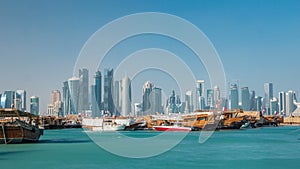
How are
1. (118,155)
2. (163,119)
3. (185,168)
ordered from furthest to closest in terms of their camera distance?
(163,119) < (118,155) < (185,168)

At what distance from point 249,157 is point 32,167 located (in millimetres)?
18566

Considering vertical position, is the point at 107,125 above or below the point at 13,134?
below

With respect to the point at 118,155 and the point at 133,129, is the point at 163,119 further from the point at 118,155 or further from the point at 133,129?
the point at 118,155

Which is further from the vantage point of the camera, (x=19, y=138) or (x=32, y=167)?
(x=19, y=138)

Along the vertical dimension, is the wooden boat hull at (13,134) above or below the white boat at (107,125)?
above

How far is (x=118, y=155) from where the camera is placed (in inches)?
1620

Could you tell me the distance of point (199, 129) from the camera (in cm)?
9756

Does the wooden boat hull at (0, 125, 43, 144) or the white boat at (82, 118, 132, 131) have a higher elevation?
the wooden boat hull at (0, 125, 43, 144)

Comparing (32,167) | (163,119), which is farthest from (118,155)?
(163,119)

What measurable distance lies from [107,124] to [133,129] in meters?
9.08

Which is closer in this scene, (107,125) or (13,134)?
(13,134)

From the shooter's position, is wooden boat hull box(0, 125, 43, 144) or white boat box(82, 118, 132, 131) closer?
wooden boat hull box(0, 125, 43, 144)

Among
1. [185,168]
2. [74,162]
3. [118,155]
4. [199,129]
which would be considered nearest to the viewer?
[185,168]

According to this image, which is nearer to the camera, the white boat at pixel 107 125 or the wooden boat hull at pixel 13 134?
the wooden boat hull at pixel 13 134
